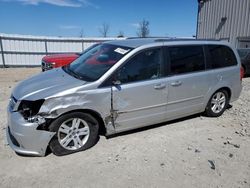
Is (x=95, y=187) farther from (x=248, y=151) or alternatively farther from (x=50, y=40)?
(x=50, y=40)

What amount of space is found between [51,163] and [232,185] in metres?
2.49

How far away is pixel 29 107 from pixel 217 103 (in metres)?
3.94

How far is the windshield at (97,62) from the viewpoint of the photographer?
3.70 meters

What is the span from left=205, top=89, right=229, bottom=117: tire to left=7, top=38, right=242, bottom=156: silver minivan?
106 millimetres

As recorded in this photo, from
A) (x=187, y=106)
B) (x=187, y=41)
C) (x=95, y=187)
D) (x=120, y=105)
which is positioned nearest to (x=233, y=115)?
(x=187, y=106)

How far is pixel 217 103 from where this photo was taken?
511cm

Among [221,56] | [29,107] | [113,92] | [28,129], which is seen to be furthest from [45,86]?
[221,56]

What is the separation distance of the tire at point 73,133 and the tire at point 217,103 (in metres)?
2.73

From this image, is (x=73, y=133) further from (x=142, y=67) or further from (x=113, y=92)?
(x=142, y=67)

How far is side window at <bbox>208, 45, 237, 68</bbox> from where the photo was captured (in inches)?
185

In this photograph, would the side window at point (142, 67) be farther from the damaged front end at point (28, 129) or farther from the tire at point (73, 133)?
the damaged front end at point (28, 129)

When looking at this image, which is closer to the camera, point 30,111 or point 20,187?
point 20,187

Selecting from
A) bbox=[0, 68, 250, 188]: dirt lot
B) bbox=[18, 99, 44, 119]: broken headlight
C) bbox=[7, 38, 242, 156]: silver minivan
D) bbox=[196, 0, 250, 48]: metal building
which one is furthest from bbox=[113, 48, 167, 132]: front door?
bbox=[196, 0, 250, 48]: metal building

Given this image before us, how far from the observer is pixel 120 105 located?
12.1 feet
